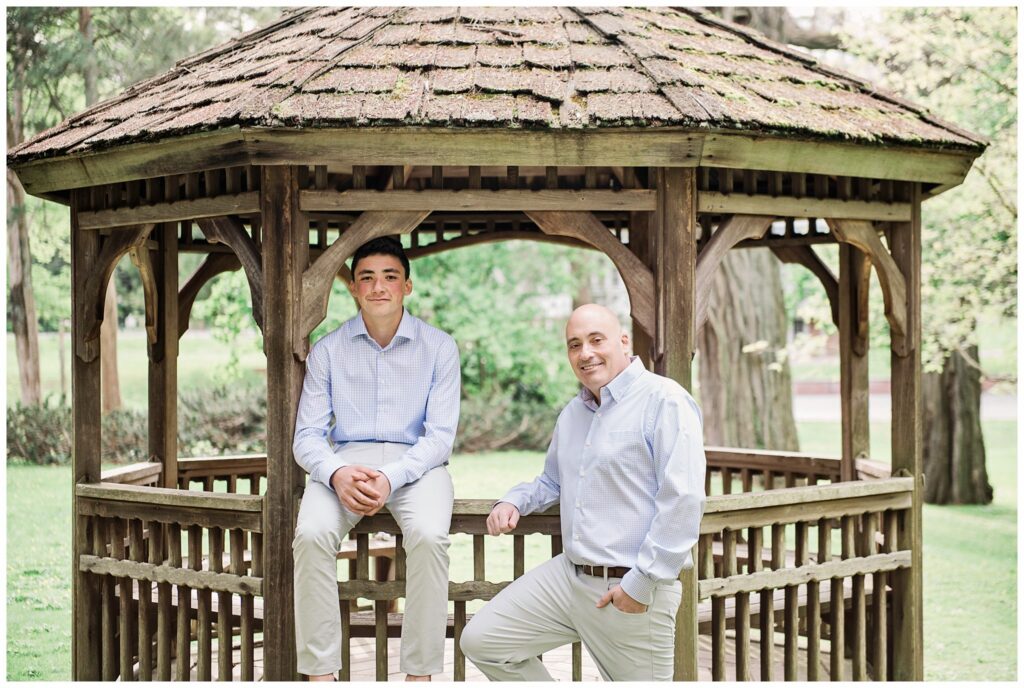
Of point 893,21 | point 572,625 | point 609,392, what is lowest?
point 572,625

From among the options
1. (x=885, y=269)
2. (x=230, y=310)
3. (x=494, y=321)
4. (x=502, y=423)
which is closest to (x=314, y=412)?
(x=885, y=269)

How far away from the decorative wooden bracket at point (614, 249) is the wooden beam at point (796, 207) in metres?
0.46

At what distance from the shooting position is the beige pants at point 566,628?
13.4 ft

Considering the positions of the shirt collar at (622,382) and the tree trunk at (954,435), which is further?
the tree trunk at (954,435)

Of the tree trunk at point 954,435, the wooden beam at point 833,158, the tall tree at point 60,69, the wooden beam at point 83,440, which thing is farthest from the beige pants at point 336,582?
the tall tree at point 60,69

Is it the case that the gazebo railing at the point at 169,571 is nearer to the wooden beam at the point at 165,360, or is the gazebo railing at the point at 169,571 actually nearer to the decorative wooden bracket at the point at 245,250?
the decorative wooden bracket at the point at 245,250

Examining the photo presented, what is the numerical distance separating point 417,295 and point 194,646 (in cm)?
1268

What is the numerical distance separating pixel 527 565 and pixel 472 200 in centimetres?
865

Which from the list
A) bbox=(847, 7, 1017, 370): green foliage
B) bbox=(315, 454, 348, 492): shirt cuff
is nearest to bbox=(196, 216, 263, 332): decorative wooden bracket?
bbox=(315, 454, 348, 492): shirt cuff

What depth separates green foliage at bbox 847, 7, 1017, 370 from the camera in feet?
39.4

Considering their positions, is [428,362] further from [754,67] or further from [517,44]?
[754,67]

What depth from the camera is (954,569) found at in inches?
496

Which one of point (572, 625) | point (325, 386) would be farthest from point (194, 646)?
point (572, 625)

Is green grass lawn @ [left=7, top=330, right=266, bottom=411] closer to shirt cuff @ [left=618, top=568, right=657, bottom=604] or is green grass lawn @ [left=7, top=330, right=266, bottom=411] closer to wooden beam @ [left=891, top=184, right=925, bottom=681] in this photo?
wooden beam @ [left=891, top=184, right=925, bottom=681]
